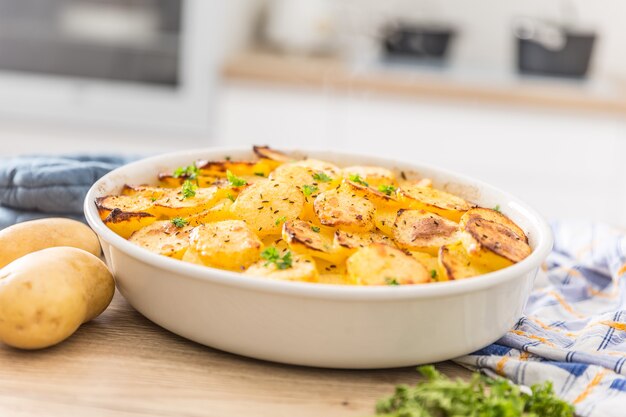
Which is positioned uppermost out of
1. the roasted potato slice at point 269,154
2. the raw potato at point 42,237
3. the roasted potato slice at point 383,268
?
the roasted potato slice at point 269,154

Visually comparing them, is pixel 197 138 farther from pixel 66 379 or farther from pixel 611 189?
pixel 66 379

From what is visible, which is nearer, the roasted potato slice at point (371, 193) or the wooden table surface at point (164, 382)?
the wooden table surface at point (164, 382)

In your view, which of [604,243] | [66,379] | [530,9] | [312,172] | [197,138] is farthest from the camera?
[530,9]

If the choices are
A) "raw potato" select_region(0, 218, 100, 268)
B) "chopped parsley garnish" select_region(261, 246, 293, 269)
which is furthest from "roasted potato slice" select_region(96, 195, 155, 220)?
"chopped parsley garnish" select_region(261, 246, 293, 269)

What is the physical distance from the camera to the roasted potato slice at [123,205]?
3.61ft

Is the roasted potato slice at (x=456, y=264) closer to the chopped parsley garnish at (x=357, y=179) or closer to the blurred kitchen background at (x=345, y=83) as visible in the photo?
the chopped parsley garnish at (x=357, y=179)

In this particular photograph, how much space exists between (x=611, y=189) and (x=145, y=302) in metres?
2.24

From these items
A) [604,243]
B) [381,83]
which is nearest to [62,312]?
[604,243]

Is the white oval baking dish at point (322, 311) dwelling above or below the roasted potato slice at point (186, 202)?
below

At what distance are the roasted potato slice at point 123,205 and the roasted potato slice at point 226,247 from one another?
0.12m

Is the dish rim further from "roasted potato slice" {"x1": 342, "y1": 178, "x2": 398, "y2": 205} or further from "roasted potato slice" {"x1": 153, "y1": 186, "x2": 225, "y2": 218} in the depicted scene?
"roasted potato slice" {"x1": 342, "y1": 178, "x2": 398, "y2": 205}

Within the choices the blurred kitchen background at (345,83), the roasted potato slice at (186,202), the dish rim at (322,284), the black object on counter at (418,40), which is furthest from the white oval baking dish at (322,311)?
the black object on counter at (418,40)

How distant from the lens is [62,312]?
970mm

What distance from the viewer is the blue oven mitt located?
1296 mm
